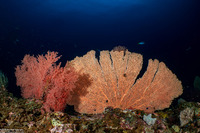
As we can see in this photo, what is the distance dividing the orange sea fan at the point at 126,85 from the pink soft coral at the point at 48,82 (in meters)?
0.88

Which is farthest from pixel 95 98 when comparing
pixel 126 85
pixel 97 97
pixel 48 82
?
pixel 48 82

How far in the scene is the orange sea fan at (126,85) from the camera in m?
4.14

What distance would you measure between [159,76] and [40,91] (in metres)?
3.93

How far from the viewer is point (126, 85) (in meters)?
4.13

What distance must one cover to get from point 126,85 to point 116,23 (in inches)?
1972

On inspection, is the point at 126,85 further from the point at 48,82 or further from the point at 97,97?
the point at 48,82

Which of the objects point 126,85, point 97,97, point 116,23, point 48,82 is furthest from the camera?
point 116,23

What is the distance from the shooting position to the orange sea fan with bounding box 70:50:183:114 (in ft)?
13.6

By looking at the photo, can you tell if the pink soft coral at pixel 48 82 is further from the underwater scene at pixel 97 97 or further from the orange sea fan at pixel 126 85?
the orange sea fan at pixel 126 85

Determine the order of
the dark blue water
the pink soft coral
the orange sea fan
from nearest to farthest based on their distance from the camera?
1. the pink soft coral
2. the orange sea fan
3. the dark blue water

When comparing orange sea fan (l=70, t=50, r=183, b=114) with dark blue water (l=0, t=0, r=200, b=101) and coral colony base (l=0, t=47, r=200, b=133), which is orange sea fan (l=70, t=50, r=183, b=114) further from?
dark blue water (l=0, t=0, r=200, b=101)

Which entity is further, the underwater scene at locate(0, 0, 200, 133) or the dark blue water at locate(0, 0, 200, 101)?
the dark blue water at locate(0, 0, 200, 101)

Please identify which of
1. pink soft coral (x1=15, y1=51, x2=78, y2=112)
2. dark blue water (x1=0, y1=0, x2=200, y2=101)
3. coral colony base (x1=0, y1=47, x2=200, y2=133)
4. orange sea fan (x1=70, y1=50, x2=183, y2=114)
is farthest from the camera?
dark blue water (x1=0, y1=0, x2=200, y2=101)

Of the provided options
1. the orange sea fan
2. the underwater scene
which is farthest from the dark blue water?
the orange sea fan
